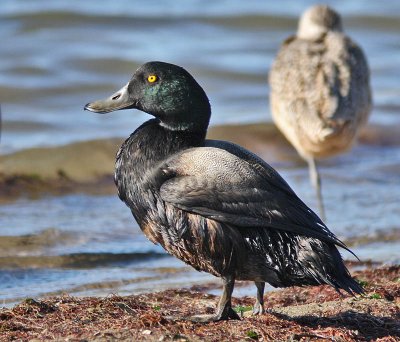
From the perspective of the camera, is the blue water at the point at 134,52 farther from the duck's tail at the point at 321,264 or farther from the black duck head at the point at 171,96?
the duck's tail at the point at 321,264

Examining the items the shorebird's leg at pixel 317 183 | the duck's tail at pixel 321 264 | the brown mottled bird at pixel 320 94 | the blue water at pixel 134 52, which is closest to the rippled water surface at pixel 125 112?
the blue water at pixel 134 52

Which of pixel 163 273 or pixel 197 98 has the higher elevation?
pixel 197 98

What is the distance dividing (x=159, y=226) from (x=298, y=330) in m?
0.95

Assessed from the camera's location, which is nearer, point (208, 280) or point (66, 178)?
point (208, 280)

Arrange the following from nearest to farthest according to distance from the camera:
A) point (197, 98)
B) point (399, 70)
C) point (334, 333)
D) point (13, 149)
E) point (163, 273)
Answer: point (334, 333)
point (197, 98)
point (163, 273)
point (13, 149)
point (399, 70)

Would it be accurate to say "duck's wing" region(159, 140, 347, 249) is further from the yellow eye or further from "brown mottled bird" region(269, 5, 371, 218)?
"brown mottled bird" region(269, 5, 371, 218)

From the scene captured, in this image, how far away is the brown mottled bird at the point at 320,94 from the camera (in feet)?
31.4

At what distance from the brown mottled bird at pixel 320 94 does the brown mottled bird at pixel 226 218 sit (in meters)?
3.92

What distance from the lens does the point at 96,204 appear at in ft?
33.9

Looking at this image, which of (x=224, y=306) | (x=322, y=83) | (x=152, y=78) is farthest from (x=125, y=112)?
(x=224, y=306)

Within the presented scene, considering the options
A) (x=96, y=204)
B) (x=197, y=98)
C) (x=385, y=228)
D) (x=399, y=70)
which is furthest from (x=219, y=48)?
(x=197, y=98)

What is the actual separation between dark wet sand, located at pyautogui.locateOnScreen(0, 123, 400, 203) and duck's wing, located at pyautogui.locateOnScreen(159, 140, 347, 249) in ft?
17.2

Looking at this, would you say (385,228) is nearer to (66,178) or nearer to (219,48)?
(66,178)

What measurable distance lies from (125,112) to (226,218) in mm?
9070
